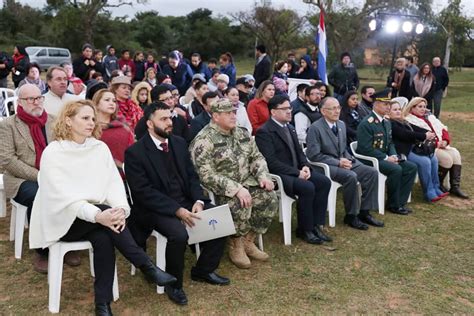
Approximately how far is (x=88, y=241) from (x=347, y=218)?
281 cm

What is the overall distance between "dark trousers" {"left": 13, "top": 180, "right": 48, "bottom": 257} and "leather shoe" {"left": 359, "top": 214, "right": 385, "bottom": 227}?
3.13m

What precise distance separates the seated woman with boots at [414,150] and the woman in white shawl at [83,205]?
3.64 meters

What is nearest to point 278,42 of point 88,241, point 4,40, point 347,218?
point 4,40

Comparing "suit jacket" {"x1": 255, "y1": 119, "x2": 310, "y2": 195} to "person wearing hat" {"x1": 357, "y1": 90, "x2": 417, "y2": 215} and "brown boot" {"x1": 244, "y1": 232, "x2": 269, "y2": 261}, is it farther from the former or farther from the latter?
"person wearing hat" {"x1": 357, "y1": 90, "x2": 417, "y2": 215}

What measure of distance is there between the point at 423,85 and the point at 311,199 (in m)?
6.74

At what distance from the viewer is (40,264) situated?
3447 mm

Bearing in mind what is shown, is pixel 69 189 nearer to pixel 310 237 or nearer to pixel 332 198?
pixel 310 237

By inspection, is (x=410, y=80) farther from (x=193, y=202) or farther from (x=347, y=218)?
(x=193, y=202)

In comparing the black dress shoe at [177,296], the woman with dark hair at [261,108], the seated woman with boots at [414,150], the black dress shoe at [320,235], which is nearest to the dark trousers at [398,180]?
the seated woman with boots at [414,150]

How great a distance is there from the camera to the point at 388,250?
13.4ft

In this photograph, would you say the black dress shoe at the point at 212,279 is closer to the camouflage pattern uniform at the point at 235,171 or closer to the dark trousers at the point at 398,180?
the camouflage pattern uniform at the point at 235,171

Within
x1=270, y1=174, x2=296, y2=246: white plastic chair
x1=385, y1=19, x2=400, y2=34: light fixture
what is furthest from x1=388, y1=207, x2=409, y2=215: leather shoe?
x1=385, y1=19, x2=400, y2=34: light fixture

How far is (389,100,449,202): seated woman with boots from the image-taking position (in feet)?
17.7

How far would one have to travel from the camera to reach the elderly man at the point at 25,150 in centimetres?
347
